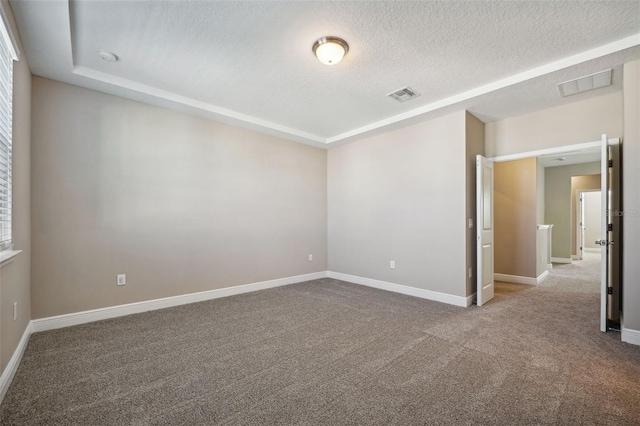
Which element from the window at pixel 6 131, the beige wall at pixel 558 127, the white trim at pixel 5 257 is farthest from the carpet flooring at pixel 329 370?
the beige wall at pixel 558 127

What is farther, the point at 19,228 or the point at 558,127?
the point at 558,127

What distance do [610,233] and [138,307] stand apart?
18.2ft

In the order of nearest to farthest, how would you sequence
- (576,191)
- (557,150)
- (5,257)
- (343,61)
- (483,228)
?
(5,257)
(343,61)
(557,150)
(483,228)
(576,191)

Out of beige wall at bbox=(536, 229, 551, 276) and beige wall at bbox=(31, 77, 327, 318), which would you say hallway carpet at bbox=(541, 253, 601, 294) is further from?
beige wall at bbox=(31, 77, 327, 318)

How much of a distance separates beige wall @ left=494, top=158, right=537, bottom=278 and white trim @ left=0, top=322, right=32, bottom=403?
22.3 feet

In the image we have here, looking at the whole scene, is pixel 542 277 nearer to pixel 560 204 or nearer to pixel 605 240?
pixel 605 240

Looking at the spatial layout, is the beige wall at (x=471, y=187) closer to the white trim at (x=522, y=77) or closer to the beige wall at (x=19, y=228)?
the white trim at (x=522, y=77)

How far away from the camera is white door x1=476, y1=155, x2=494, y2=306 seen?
3.91 metres

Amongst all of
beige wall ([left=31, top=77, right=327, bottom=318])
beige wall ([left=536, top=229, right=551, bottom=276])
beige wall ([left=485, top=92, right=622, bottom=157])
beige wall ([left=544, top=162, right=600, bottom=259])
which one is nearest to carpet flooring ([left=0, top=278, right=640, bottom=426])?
beige wall ([left=31, top=77, right=327, bottom=318])

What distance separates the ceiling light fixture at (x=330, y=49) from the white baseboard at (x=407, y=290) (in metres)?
3.36

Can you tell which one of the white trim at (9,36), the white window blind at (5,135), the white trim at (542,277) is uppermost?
the white trim at (9,36)

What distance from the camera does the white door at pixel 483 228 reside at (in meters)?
3.91

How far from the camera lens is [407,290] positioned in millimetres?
4492

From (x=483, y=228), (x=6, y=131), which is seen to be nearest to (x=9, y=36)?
(x=6, y=131)
